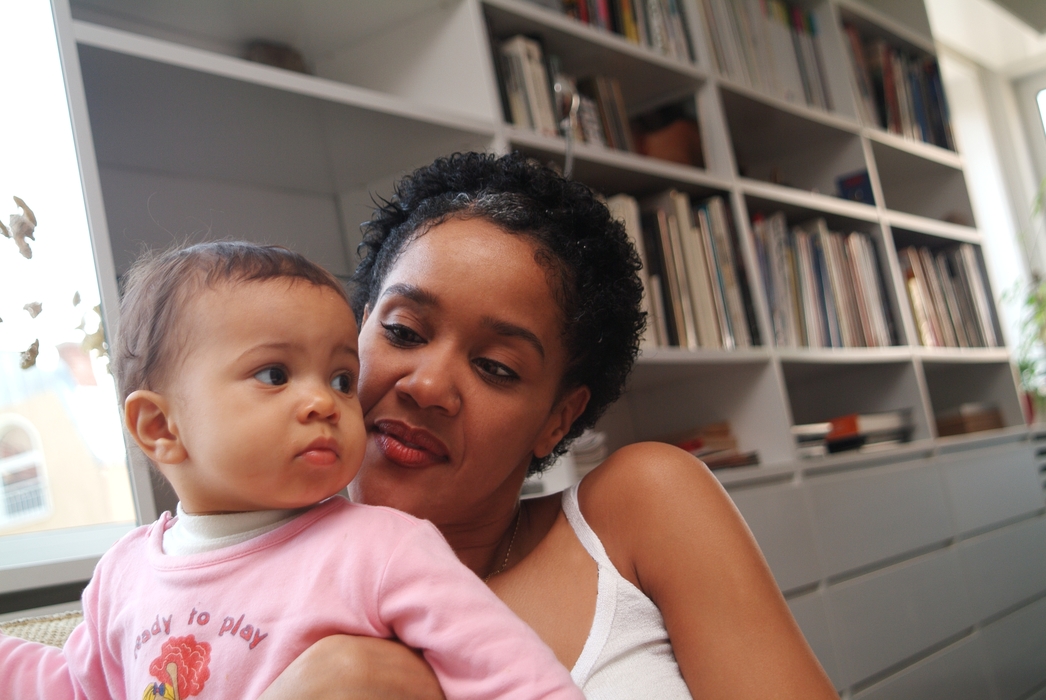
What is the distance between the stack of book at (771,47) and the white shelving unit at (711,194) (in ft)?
0.25

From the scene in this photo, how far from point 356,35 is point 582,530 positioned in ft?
4.25

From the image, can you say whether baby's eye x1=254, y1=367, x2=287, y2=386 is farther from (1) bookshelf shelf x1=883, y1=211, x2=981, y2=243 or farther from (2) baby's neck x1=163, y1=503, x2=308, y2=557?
(1) bookshelf shelf x1=883, y1=211, x2=981, y2=243

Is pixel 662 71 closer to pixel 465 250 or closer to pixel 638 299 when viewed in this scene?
pixel 638 299

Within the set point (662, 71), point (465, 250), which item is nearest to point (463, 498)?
point (465, 250)

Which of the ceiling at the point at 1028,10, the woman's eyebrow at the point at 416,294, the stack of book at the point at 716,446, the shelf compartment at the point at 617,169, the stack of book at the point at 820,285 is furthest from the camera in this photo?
the ceiling at the point at 1028,10

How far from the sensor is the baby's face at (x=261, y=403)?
2.45 ft

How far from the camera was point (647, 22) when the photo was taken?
2.40 m

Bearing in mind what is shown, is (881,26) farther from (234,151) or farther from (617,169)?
(234,151)

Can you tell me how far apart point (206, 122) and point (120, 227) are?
0.27 m

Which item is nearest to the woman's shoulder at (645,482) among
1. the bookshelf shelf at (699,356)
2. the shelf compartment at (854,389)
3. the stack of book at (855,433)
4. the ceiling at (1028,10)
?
the bookshelf shelf at (699,356)

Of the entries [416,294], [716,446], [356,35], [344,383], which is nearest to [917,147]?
[716,446]

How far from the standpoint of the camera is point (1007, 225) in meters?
4.55

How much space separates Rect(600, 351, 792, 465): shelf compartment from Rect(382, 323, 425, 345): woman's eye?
3.68ft

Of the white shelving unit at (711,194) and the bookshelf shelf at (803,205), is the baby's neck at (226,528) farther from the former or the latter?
the bookshelf shelf at (803,205)
